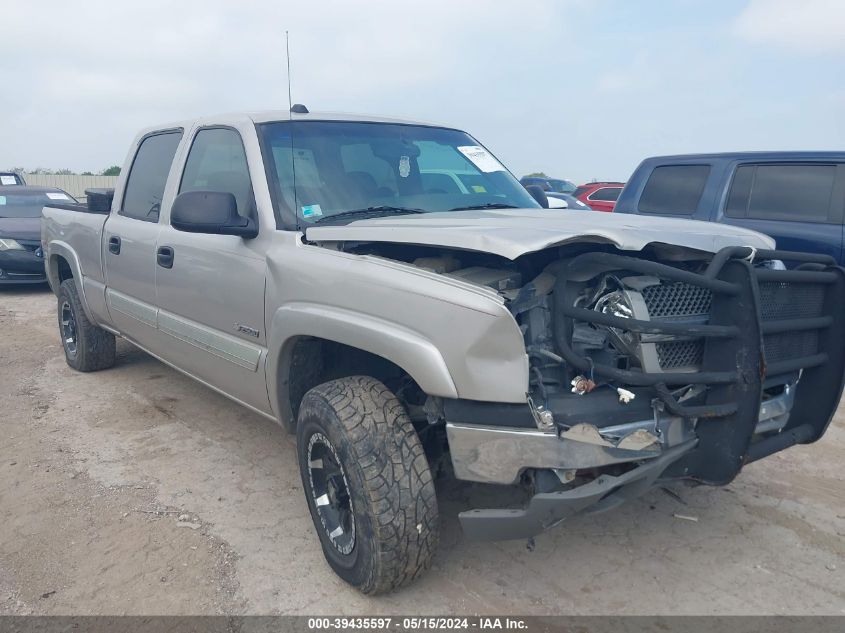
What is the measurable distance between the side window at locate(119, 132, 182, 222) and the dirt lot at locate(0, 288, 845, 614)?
1.45m

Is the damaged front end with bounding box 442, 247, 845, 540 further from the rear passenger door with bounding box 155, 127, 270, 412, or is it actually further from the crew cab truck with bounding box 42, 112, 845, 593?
the rear passenger door with bounding box 155, 127, 270, 412

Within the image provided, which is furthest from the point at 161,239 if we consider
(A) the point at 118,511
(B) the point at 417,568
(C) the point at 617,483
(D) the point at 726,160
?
(D) the point at 726,160

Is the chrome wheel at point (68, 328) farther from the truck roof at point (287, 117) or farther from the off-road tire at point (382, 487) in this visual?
the off-road tire at point (382, 487)

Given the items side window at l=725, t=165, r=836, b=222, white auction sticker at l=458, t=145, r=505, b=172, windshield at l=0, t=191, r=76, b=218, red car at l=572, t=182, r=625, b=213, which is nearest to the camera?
white auction sticker at l=458, t=145, r=505, b=172

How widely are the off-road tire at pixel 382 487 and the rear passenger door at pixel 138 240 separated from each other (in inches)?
84.1

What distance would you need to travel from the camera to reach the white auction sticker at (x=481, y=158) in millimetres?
4121

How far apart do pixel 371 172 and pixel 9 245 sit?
8.72 m

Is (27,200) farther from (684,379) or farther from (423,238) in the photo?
(684,379)

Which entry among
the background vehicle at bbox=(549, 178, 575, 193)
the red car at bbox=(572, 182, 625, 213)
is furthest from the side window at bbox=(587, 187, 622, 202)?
the background vehicle at bbox=(549, 178, 575, 193)

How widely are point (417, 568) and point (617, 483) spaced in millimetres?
844

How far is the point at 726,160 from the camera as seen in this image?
5.93 metres

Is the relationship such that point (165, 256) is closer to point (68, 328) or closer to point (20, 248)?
point (68, 328)

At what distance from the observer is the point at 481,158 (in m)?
4.19

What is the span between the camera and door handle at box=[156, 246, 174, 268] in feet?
13.0
